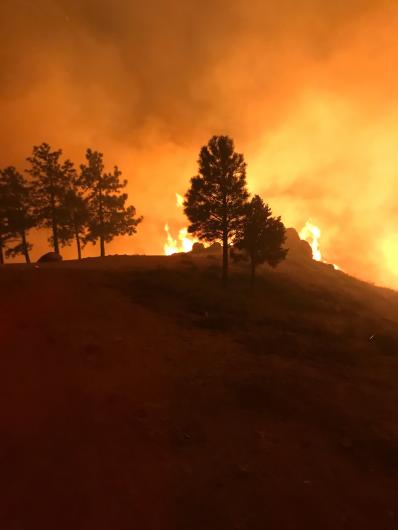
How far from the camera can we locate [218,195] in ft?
86.4

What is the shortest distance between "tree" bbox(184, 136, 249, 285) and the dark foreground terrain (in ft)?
31.4

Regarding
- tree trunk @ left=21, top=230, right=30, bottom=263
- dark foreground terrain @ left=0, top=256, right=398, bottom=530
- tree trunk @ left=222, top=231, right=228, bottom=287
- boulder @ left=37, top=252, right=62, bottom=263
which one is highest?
tree trunk @ left=21, top=230, right=30, bottom=263

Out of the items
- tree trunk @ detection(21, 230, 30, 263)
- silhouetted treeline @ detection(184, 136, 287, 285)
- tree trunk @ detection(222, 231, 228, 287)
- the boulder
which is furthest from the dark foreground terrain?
tree trunk @ detection(21, 230, 30, 263)

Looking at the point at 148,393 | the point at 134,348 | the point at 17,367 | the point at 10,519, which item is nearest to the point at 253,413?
the point at 148,393

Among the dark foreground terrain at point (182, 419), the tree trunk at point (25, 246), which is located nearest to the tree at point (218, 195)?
the dark foreground terrain at point (182, 419)

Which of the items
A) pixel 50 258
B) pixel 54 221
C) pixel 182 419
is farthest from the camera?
pixel 54 221

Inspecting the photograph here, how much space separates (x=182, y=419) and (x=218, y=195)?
19.9 metres

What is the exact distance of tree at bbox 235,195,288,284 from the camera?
26797 mm

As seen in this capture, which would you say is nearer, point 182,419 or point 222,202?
point 182,419

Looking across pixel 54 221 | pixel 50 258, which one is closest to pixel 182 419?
pixel 50 258

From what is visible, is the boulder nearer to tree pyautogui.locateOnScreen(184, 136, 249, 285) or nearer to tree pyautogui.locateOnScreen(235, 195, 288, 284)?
tree pyautogui.locateOnScreen(184, 136, 249, 285)

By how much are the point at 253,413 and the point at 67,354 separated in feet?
22.5

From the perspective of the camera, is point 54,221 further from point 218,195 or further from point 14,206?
point 218,195

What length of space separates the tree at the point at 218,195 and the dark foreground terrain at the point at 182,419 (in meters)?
9.58
